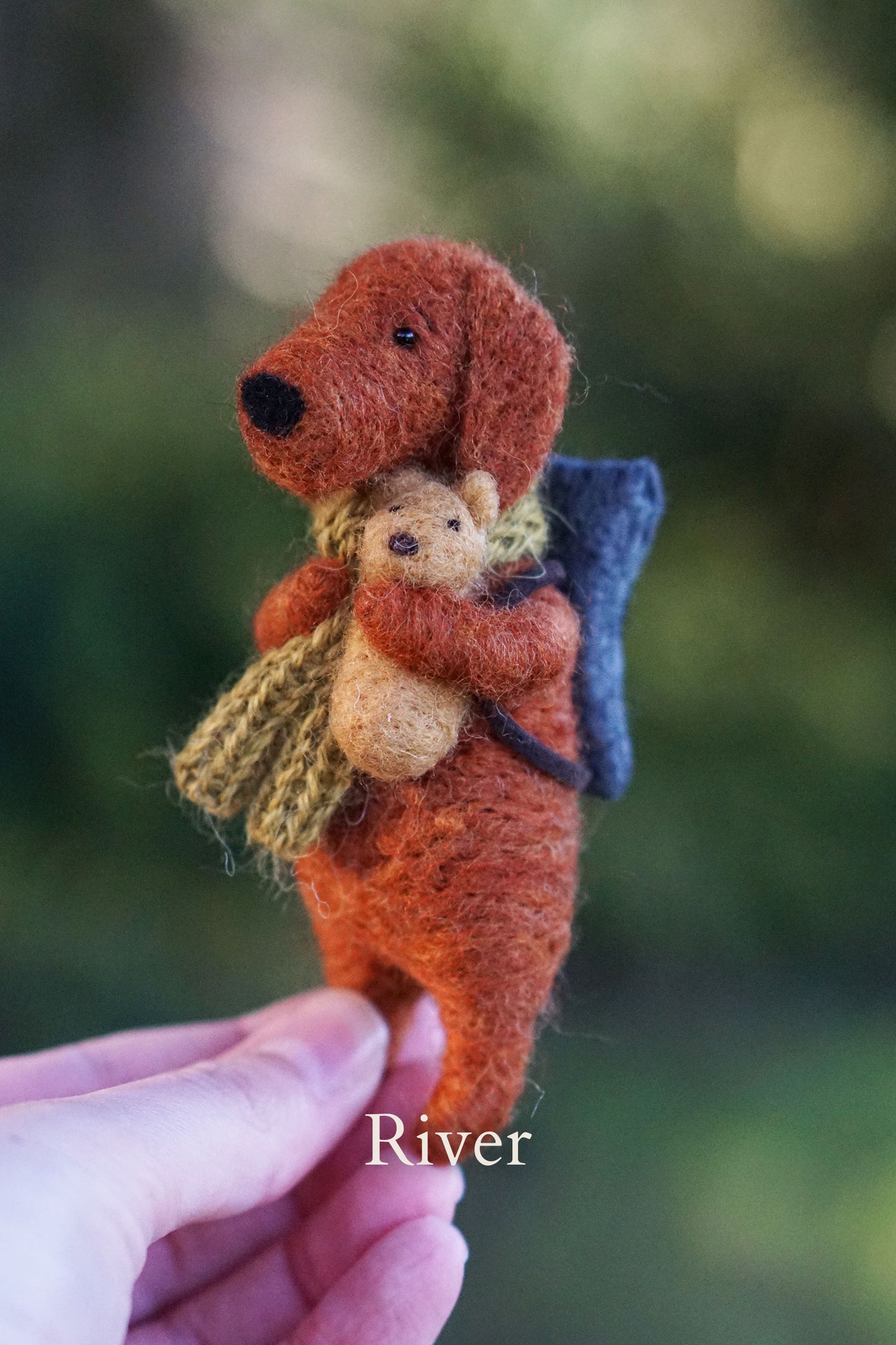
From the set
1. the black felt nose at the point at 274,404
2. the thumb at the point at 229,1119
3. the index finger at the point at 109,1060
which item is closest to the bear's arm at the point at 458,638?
the black felt nose at the point at 274,404

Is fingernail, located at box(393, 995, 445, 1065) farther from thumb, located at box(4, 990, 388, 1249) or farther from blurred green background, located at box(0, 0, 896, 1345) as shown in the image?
blurred green background, located at box(0, 0, 896, 1345)

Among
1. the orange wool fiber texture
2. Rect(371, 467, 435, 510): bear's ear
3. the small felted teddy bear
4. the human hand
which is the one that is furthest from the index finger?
Rect(371, 467, 435, 510): bear's ear

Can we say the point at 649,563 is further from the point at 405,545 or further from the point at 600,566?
the point at 405,545

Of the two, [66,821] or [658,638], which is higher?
[658,638]

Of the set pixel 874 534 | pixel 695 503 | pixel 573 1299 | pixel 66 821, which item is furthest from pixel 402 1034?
pixel 874 534

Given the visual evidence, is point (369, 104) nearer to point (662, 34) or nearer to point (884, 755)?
point (662, 34)

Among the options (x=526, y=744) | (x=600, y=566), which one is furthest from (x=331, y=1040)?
(x=600, y=566)
